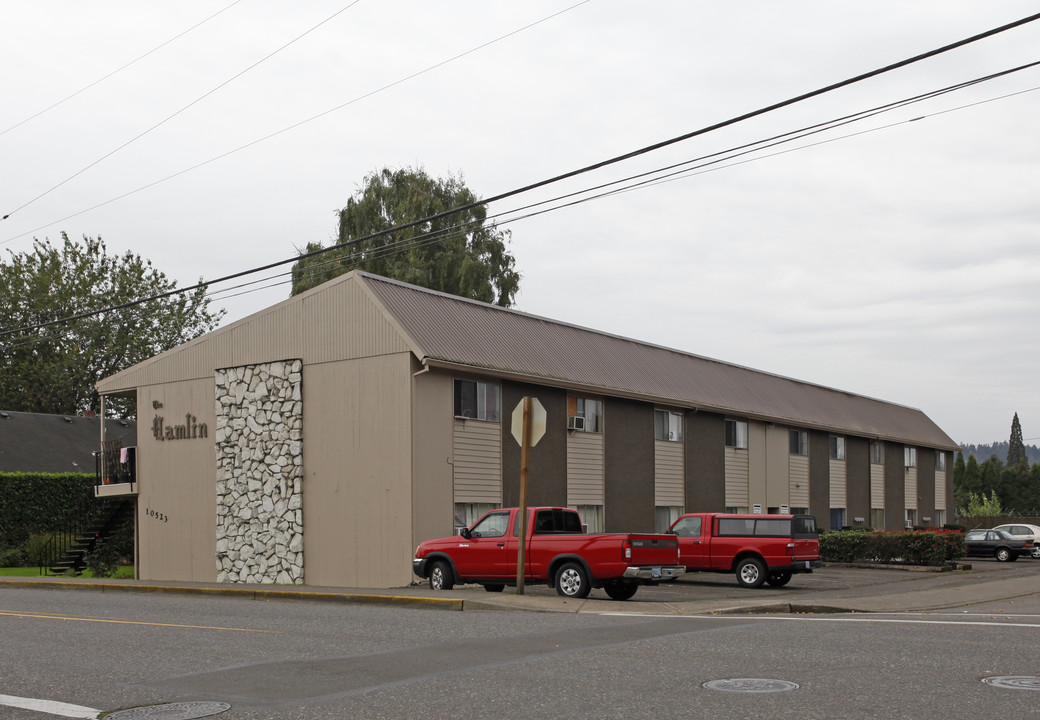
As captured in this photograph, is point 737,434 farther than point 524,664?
Yes

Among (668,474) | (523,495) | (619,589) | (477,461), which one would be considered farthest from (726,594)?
(668,474)

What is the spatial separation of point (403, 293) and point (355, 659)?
16.6 m

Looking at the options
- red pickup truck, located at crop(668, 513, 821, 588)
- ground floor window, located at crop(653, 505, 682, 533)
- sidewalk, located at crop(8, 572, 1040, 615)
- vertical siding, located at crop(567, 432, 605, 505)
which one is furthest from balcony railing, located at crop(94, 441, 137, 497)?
red pickup truck, located at crop(668, 513, 821, 588)

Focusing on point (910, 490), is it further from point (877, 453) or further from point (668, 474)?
point (668, 474)

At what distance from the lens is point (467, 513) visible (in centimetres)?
2527

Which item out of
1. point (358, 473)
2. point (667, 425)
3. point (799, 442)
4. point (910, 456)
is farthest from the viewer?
point (910, 456)

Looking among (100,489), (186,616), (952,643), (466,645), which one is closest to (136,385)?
(100,489)

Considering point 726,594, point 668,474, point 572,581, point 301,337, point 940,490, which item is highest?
point 301,337

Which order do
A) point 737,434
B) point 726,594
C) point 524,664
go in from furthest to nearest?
1. point 737,434
2. point 726,594
3. point 524,664

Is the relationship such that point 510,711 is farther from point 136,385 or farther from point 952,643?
point 136,385

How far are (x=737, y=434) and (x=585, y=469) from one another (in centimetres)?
1064

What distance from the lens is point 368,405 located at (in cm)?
2461

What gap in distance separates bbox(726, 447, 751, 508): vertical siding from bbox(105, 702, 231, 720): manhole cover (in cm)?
3035

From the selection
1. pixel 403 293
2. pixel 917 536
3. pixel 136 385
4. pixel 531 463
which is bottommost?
pixel 917 536
